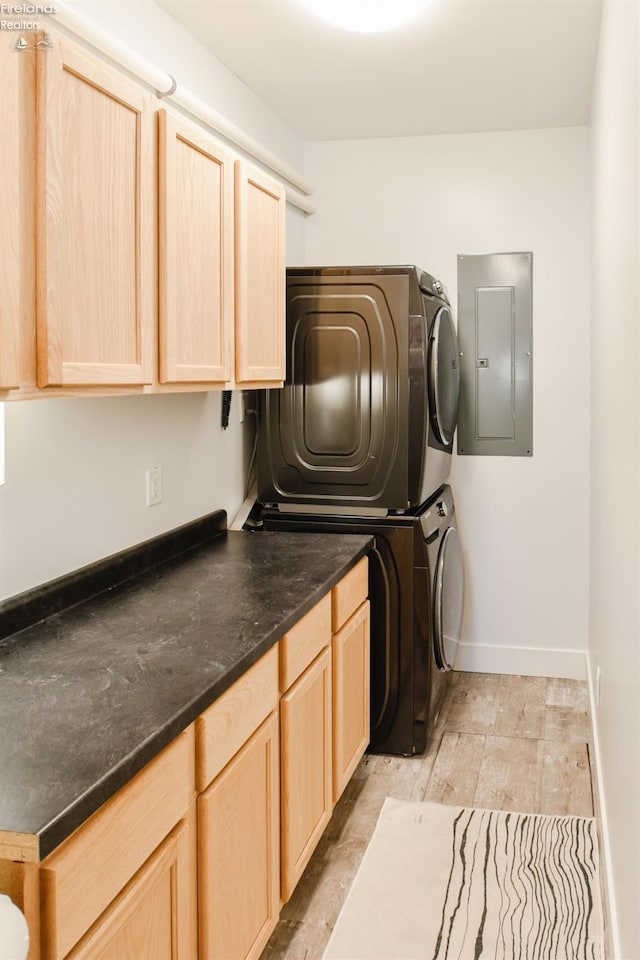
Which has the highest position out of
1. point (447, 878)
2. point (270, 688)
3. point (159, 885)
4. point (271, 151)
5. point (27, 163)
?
point (271, 151)

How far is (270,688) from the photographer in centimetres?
203

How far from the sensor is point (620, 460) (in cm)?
202

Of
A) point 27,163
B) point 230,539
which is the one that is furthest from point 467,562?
point 27,163

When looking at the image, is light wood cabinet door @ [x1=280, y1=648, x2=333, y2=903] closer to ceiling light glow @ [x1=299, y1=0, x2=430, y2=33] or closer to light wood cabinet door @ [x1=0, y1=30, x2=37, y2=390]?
light wood cabinet door @ [x1=0, y1=30, x2=37, y2=390]

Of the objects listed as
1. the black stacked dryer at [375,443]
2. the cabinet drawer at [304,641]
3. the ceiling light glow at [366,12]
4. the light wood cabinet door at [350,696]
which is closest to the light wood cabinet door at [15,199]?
the cabinet drawer at [304,641]

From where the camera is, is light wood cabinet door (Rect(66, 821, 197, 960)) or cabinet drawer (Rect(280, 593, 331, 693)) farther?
cabinet drawer (Rect(280, 593, 331, 693))

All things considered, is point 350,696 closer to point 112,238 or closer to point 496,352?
point 112,238

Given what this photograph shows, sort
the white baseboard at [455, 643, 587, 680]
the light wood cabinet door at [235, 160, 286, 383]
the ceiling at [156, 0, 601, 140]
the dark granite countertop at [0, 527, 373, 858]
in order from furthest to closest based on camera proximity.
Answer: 1. the white baseboard at [455, 643, 587, 680]
2. the ceiling at [156, 0, 601, 140]
3. the light wood cabinet door at [235, 160, 286, 383]
4. the dark granite countertop at [0, 527, 373, 858]

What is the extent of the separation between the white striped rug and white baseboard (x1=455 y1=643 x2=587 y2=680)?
4.58 ft

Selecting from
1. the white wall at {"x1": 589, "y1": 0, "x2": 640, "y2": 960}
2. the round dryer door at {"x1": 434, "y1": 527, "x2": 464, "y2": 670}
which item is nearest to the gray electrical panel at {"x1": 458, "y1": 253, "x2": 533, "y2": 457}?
the round dryer door at {"x1": 434, "y1": 527, "x2": 464, "y2": 670}

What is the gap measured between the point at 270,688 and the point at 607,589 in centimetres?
109

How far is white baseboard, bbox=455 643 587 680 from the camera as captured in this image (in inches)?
164

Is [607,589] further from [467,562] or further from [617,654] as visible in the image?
[467,562]

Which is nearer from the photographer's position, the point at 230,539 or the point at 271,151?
the point at 230,539
